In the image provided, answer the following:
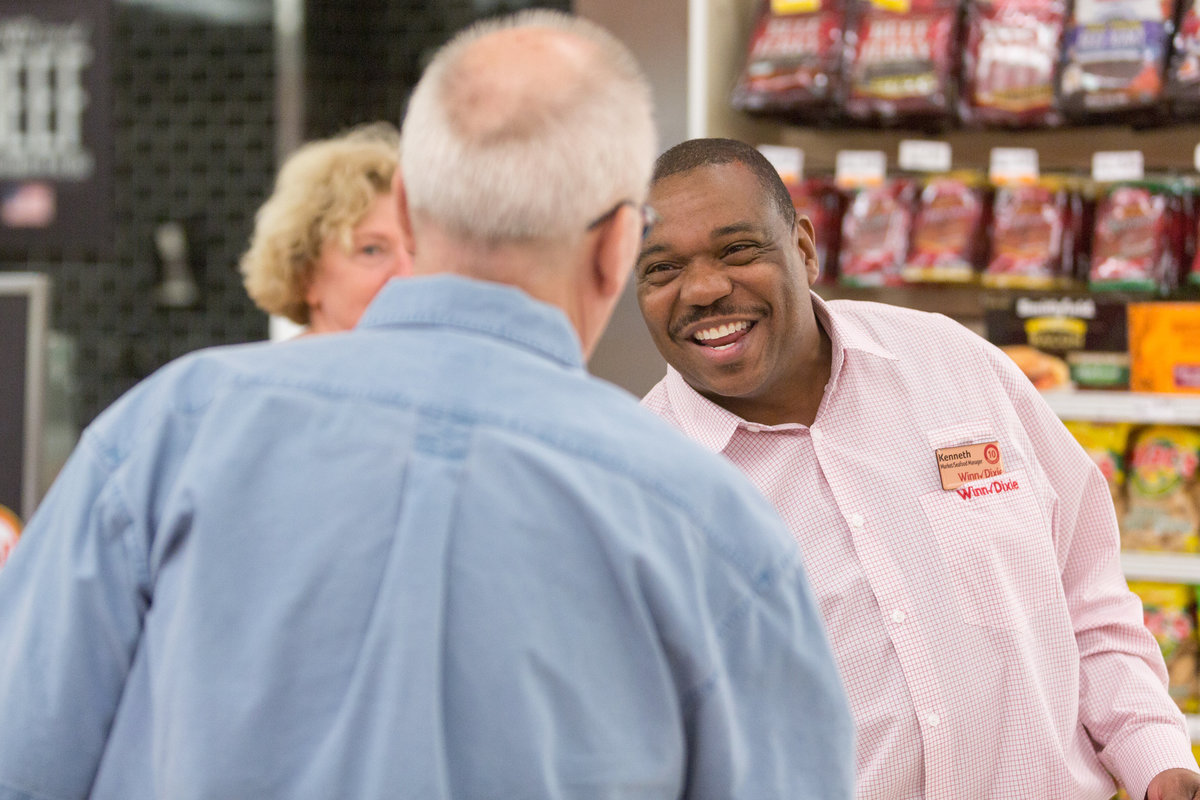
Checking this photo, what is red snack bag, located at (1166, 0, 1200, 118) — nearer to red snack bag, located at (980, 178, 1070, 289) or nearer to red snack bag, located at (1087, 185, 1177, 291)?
red snack bag, located at (1087, 185, 1177, 291)

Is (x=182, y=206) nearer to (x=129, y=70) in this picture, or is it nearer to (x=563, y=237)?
(x=129, y=70)

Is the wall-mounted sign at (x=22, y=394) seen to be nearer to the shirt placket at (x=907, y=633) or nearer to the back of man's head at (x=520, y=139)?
the shirt placket at (x=907, y=633)

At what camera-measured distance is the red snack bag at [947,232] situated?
10.5 feet

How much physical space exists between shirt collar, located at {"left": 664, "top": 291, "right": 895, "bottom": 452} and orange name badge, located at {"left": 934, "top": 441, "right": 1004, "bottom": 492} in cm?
17

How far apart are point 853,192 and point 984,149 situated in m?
0.44

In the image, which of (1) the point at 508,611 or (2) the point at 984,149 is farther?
(2) the point at 984,149

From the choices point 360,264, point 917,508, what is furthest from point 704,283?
point 360,264

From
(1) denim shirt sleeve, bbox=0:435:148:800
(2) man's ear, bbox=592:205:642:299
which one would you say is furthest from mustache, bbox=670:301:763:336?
(1) denim shirt sleeve, bbox=0:435:148:800

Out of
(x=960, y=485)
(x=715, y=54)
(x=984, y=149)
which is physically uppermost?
(x=715, y=54)

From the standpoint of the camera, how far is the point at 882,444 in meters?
1.67

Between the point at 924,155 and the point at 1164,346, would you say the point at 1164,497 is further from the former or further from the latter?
the point at 924,155

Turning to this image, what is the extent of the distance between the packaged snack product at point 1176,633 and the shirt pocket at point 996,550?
5.30ft

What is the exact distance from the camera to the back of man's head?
0.90m

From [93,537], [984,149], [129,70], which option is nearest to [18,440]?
[93,537]
